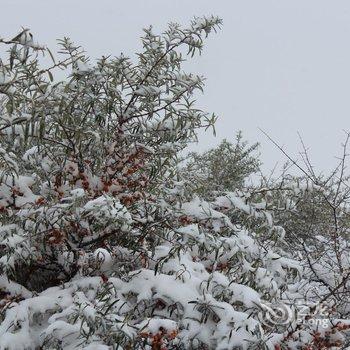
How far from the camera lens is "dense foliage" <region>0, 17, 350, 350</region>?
9.32ft

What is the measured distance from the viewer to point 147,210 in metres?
3.46

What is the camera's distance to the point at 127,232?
11.1 feet

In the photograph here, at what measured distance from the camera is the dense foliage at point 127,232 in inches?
112

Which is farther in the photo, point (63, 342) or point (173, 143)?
point (173, 143)

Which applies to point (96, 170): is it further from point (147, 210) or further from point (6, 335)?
point (6, 335)

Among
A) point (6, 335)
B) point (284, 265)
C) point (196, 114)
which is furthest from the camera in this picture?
point (196, 114)

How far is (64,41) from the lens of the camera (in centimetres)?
394

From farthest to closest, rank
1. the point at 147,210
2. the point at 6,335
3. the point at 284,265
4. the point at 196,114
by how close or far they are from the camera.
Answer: the point at 196,114 < the point at 284,265 < the point at 147,210 < the point at 6,335

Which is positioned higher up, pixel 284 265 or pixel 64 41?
pixel 64 41

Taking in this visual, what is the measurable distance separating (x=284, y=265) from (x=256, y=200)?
26.8 inches

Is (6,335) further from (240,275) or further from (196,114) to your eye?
(196,114)

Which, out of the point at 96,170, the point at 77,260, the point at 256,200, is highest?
the point at 256,200

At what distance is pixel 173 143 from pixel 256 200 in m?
0.94

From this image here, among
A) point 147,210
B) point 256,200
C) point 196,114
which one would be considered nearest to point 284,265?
point 256,200
